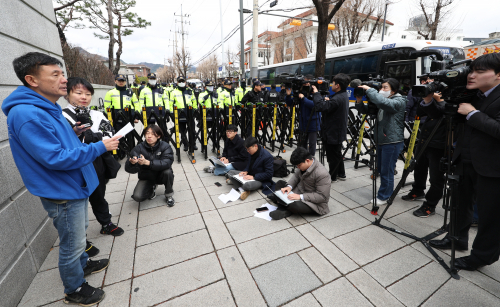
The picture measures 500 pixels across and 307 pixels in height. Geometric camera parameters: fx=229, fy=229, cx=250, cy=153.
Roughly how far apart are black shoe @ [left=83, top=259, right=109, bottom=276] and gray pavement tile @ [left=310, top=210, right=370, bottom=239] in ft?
8.14

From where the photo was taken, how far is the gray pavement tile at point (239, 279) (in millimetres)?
1987

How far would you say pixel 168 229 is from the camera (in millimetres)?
3033

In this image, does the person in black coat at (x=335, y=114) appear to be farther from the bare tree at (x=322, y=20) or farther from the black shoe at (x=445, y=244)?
the bare tree at (x=322, y=20)

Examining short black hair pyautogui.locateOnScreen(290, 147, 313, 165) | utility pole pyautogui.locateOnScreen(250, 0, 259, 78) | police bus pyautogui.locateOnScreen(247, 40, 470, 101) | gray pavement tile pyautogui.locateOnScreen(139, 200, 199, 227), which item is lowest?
gray pavement tile pyautogui.locateOnScreen(139, 200, 199, 227)

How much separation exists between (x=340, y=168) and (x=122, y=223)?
3972 mm

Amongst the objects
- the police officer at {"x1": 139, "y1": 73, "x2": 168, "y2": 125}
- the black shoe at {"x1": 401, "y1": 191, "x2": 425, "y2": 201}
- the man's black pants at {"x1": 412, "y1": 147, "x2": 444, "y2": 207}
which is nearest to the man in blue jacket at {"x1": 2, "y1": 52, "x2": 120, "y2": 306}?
the man's black pants at {"x1": 412, "y1": 147, "x2": 444, "y2": 207}

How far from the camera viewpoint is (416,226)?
121 inches

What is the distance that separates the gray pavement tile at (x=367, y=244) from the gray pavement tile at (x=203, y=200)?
1879mm

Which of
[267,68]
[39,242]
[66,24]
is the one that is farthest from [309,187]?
[267,68]

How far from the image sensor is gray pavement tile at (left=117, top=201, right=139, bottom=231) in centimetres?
313

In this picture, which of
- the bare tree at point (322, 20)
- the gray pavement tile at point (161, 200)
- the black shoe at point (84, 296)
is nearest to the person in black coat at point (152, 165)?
the gray pavement tile at point (161, 200)

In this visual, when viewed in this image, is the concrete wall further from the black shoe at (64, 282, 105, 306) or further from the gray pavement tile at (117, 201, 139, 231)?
the gray pavement tile at (117, 201, 139, 231)

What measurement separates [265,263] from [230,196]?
1607 millimetres

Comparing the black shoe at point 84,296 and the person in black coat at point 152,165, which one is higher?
the person in black coat at point 152,165
